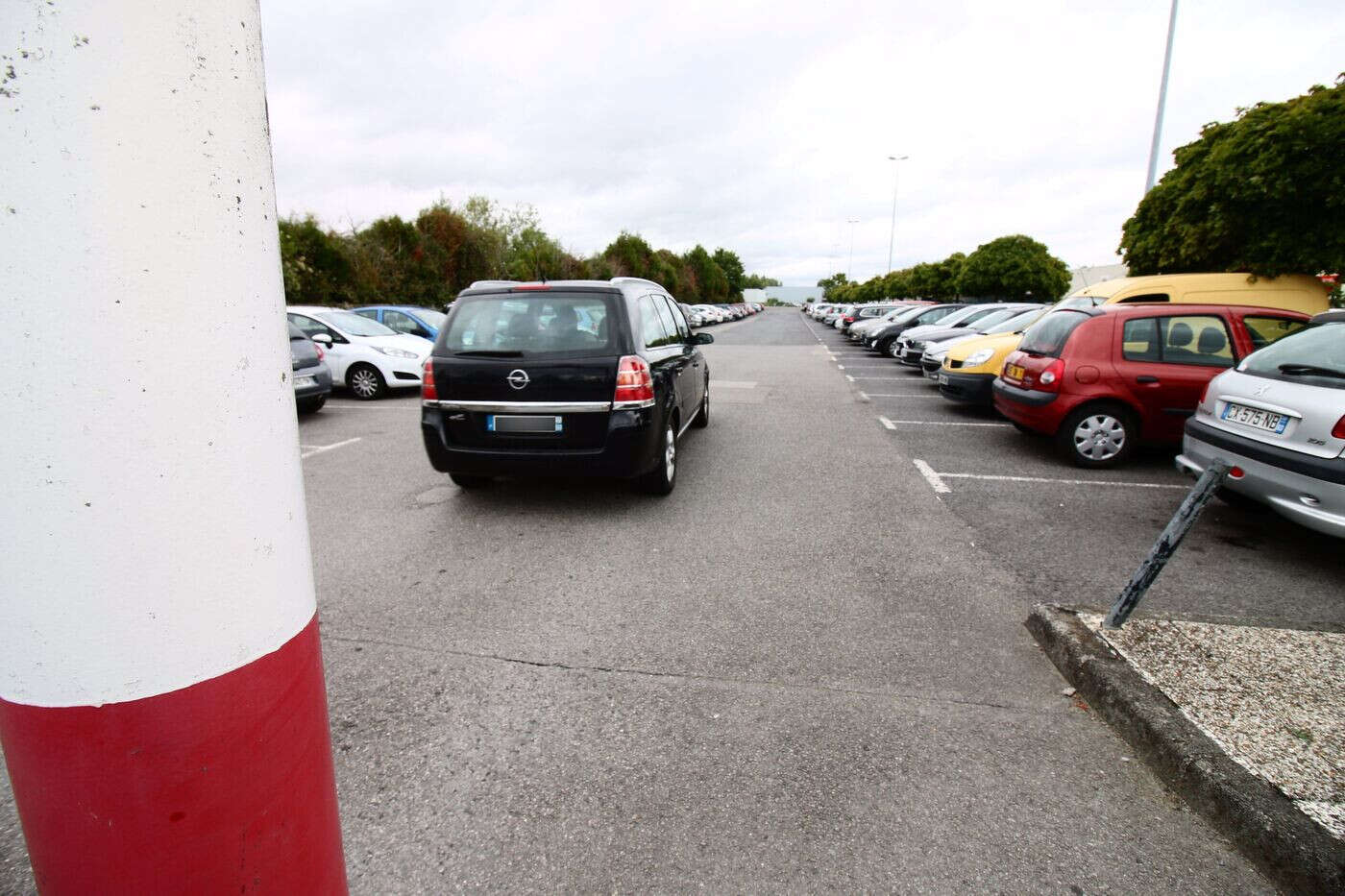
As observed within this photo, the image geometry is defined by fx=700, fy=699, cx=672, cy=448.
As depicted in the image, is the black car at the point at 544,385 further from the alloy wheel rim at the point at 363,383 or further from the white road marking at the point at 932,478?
the alloy wheel rim at the point at 363,383

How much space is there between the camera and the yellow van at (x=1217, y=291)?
866 cm

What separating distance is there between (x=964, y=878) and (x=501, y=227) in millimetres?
56275

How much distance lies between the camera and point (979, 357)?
9.52 metres

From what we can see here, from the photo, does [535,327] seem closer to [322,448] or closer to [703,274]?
[322,448]

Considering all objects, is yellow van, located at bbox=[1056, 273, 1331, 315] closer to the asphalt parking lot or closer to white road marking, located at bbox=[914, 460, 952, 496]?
the asphalt parking lot

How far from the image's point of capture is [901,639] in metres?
3.47

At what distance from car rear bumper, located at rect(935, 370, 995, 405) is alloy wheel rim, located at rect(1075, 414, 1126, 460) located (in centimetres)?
255

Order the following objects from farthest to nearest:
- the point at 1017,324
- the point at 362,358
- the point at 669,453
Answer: the point at 1017,324 < the point at 362,358 < the point at 669,453

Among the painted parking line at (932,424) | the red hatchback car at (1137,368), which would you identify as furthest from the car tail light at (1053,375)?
the painted parking line at (932,424)

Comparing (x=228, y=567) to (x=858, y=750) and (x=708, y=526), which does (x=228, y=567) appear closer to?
(x=858, y=750)

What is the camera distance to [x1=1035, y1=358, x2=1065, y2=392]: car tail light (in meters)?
6.77

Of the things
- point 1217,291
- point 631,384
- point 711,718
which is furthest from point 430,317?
point 711,718

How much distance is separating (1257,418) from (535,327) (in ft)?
16.0

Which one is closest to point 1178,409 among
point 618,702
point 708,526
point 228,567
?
point 708,526
